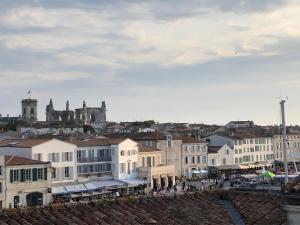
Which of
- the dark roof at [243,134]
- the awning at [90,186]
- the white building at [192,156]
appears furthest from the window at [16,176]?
the dark roof at [243,134]

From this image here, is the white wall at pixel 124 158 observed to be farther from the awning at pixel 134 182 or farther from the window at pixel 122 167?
the awning at pixel 134 182

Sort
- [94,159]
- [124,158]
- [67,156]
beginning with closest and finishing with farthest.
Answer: [67,156] → [94,159] → [124,158]

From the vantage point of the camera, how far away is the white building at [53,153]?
2168 inches

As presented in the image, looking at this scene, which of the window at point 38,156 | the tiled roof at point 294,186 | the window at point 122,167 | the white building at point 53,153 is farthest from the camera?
the window at point 122,167

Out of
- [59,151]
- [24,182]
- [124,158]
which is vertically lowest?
[24,182]

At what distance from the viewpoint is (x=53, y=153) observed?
5647 cm

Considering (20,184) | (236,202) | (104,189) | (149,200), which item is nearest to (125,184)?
(104,189)

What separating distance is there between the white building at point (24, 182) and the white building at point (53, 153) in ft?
12.7

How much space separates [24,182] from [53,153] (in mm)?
7337

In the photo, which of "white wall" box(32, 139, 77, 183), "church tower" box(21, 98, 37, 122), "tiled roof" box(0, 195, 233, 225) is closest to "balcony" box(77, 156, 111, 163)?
"white wall" box(32, 139, 77, 183)

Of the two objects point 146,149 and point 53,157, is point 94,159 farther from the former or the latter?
point 146,149

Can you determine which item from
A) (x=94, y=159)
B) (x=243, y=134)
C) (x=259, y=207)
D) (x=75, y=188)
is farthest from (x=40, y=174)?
(x=243, y=134)

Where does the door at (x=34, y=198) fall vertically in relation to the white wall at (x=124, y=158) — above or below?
below

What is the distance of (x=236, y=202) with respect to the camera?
2486 centimetres
